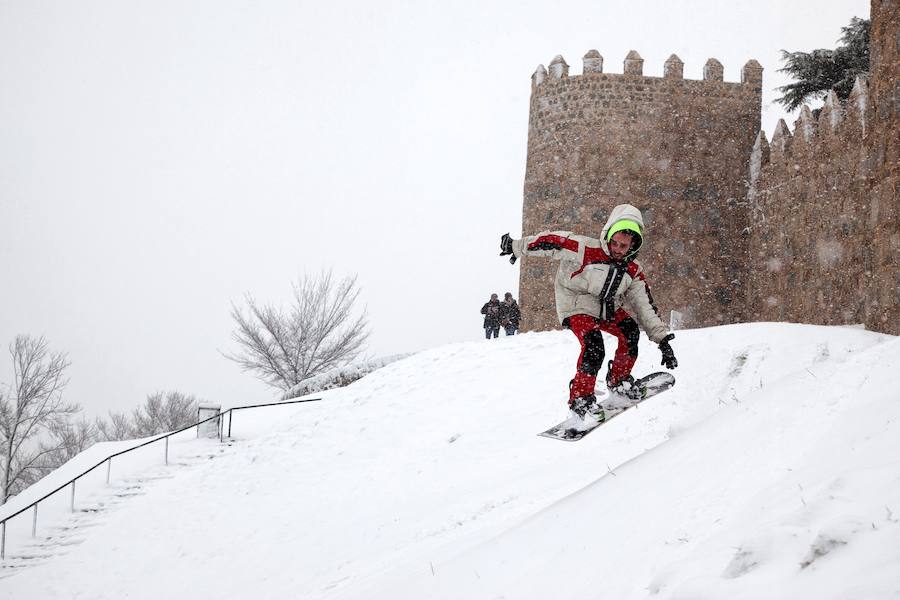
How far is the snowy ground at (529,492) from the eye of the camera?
138 inches

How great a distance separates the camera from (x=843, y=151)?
14.3 m

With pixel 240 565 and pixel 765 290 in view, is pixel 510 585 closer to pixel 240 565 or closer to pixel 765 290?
pixel 240 565

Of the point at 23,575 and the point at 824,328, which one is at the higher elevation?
the point at 824,328

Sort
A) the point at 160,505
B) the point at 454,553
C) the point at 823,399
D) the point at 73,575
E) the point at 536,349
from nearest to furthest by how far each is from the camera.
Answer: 1. the point at 823,399
2. the point at 454,553
3. the point at 73,575
4. the point at 160,505
5. the point at 536,349

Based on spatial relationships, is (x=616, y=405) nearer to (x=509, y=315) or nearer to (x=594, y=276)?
(x=594, y=276)

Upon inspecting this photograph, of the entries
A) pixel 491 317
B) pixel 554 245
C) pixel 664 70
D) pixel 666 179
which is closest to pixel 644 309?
pixel 554 245

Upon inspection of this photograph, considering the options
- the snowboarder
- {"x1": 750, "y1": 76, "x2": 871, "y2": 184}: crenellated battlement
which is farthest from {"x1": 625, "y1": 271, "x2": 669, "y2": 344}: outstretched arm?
{"x1": 750, "y1": 76, "x2": 871, "y2": 184}: crenellated battlement

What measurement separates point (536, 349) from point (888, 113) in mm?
6811

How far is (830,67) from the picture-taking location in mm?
22938

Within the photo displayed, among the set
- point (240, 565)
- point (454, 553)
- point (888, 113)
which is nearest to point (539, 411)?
point (240, 565)

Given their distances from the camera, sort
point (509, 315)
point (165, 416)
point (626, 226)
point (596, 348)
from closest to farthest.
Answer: point (626, 226)
point (596, 348)
point (509, 315)
point (165, 416)

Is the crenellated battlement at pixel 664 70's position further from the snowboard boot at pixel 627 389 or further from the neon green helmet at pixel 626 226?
the snowboard boot at pixel 627 389

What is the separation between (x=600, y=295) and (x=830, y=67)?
64.9 ft

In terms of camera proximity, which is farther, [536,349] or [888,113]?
[536,349]
